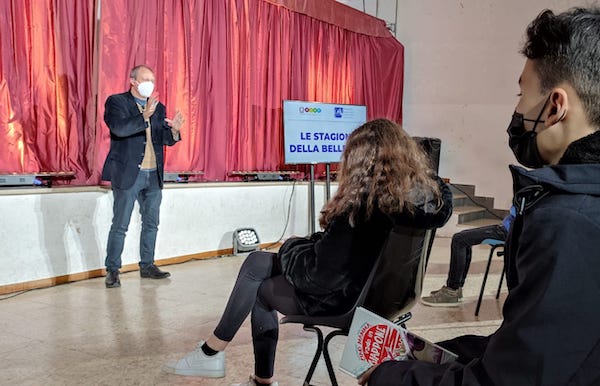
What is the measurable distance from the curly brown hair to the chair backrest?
0.11 meters

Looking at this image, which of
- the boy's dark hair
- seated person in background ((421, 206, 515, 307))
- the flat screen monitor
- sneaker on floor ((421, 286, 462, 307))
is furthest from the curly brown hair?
the flat screen monitor

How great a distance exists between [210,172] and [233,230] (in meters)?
0.63

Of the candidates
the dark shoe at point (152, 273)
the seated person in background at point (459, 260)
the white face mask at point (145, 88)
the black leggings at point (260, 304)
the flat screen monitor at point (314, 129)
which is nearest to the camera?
the black leggings at point (260, 304)

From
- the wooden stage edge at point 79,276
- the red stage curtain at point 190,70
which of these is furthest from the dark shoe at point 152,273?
the red stage curtain at point 190,70

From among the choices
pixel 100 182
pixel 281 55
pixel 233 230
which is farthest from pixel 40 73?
pixel 281 55

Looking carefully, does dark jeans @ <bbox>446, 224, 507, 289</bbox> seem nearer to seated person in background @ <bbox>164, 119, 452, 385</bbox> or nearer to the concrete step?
seated person in background @ <bbox>164, 119, 452, 385</bbox>

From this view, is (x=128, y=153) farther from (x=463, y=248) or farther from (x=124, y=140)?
(x=463, y=248)

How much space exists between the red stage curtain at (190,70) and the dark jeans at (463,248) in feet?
8.86

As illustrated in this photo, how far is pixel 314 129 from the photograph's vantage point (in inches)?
234

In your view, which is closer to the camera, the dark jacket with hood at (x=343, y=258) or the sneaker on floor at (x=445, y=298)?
the dark jacket with hood at (x=343, y=258)

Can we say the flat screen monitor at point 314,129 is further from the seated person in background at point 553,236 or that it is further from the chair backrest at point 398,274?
the seated person in background at point 553,236

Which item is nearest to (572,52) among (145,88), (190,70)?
(145,88)

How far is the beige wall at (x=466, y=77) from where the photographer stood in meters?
7.46

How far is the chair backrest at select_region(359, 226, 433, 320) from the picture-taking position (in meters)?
1.75
